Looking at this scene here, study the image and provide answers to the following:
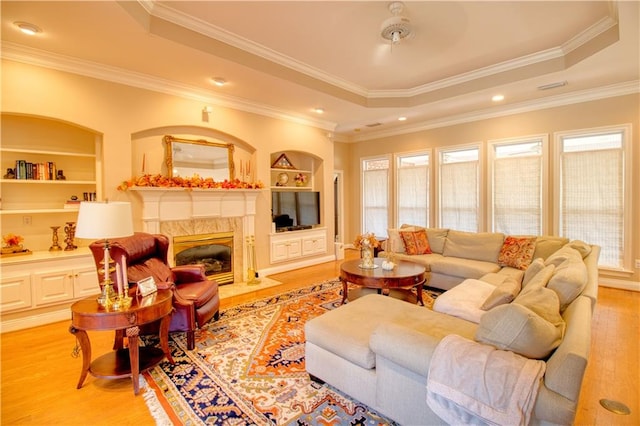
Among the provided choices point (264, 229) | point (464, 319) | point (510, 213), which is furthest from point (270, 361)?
point (510, 213)

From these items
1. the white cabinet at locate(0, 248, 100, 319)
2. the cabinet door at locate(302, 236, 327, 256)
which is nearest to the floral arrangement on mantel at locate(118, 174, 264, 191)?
the white cabinet at locate(0, 248, 100, 319)

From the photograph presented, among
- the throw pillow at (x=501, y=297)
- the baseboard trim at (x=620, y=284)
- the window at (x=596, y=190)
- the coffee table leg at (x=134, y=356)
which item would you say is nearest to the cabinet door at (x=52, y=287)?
the coffee table leg at (x=134, y=356)

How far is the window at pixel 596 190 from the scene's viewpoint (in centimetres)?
461

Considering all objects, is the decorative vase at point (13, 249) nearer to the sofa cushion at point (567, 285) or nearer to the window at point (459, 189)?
the sofa cushion at point (567, 285)

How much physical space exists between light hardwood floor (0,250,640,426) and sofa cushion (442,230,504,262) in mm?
1332

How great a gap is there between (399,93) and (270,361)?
4.80 m

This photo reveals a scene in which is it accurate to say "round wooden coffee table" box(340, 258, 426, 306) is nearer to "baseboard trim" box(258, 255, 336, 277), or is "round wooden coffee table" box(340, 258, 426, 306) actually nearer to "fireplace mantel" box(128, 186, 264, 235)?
"baseboard trim" box(258, 255, 336, 277)

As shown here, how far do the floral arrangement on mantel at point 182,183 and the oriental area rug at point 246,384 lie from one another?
2.05 meters

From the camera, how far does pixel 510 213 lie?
5629 mm

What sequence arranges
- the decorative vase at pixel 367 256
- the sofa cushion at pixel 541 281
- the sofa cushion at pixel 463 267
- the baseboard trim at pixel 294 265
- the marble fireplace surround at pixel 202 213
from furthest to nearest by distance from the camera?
the baseboard trim at pixel 294 265 → the marble fireplace surround at pixel 202 213 → the sofa cushion at pixel 463 267 → the decorative vase at pixel 367 256 → the sofa cushion at pixel 541 281

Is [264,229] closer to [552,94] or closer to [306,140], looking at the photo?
[306,140]

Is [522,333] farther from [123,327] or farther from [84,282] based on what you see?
[84,282]

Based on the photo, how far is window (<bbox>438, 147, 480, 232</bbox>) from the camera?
239 inches

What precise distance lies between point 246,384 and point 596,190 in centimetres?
571
